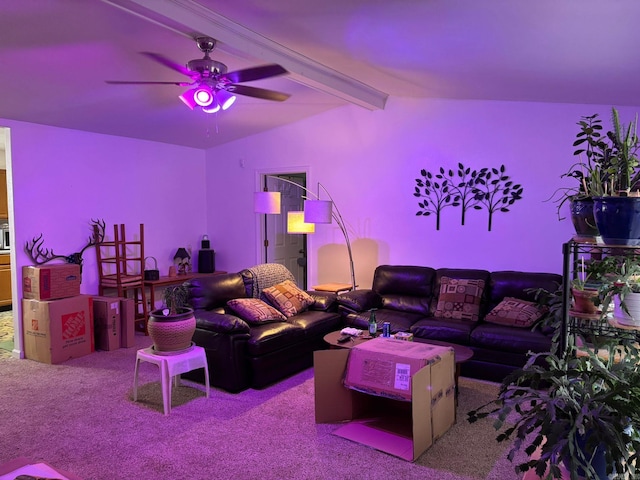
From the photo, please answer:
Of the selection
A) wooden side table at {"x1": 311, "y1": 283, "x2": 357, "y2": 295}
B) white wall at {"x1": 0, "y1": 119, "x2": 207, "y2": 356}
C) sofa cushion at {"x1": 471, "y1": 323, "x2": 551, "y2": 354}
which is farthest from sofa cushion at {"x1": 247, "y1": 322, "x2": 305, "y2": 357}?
white wall at {"x1": 0, "y1": 119, "x2": 207, "y2": 356}

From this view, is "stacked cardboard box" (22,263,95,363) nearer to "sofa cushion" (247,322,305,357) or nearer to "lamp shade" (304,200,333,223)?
"sofa cushion" (247,322,305,357)

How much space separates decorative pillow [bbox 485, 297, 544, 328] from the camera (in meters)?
4.03

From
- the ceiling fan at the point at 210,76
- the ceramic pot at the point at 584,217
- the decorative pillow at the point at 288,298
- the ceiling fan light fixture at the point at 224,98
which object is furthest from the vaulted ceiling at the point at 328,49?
the decorative pillow at the point at 288,298

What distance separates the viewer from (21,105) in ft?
13.7

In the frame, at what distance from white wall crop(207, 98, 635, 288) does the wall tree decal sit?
2.7 inches

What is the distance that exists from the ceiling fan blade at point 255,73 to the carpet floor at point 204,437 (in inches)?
Result: 93.5

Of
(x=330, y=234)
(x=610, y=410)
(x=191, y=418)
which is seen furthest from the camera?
(x=330, y=234)

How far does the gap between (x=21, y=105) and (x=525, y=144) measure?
4822mm

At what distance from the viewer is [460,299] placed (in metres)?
4.49

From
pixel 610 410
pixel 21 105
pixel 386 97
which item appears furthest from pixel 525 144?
pixel 21 105

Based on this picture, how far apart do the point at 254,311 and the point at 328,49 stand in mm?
2254

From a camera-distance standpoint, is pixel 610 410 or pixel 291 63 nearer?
pixel 610 410

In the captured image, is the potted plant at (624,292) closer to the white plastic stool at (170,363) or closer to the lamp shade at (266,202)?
the white plastic stool at (170,363)

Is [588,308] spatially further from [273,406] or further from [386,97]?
[386,97]
